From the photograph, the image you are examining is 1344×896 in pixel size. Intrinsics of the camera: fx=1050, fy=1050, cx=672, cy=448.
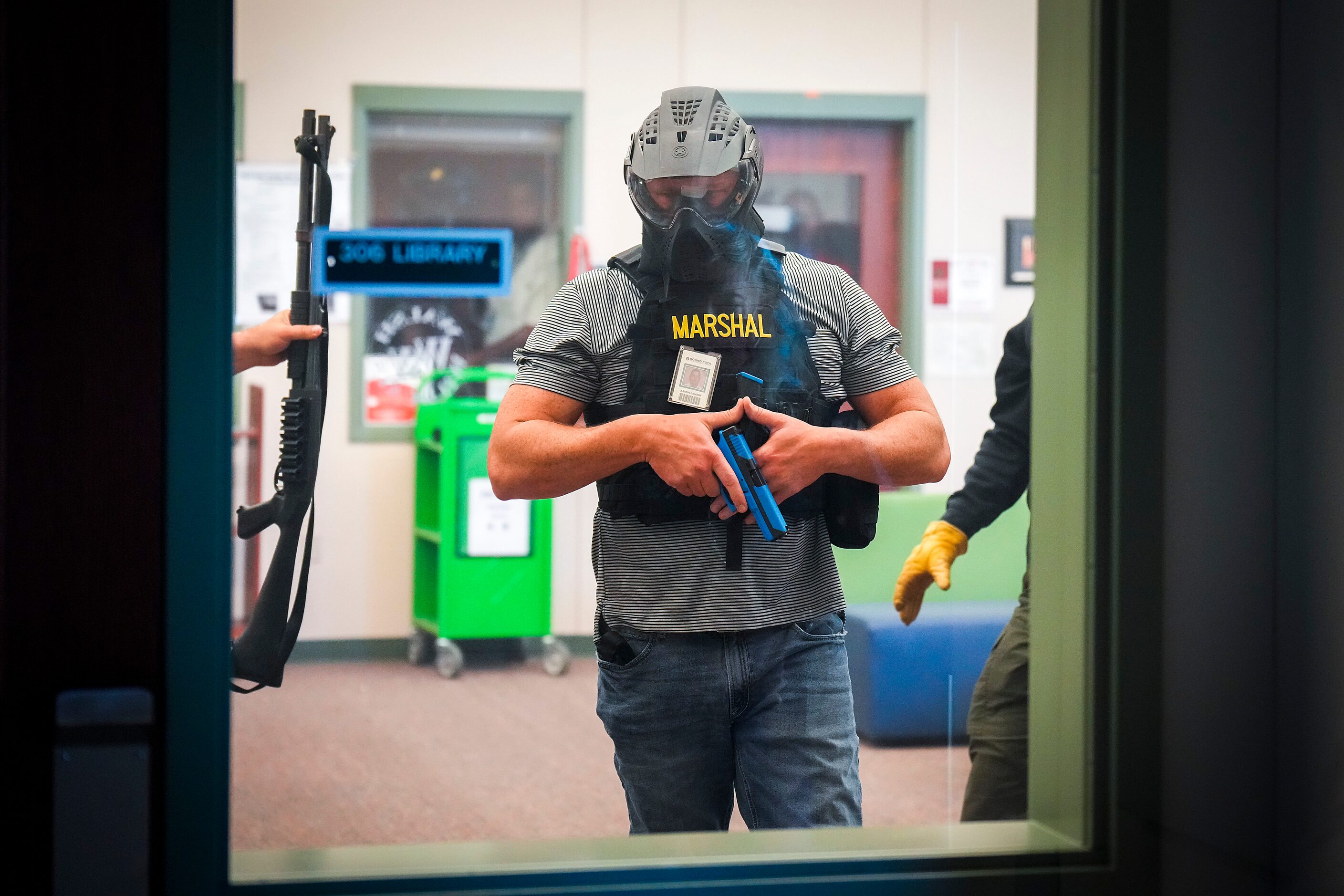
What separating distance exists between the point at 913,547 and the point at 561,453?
17.8 inches

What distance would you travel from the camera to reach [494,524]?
1497 millimetres

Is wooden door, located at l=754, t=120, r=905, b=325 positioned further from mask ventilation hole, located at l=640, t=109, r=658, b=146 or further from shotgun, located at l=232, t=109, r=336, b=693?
shotgun, located at l=232, t=109, r=336, b=693

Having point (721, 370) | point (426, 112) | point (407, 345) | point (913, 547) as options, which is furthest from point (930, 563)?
point (426, 112)

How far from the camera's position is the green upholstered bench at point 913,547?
4.17 ft

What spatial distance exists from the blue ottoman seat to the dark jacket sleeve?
11cm

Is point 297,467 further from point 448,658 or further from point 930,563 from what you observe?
point 930,563

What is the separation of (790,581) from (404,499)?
48 cm

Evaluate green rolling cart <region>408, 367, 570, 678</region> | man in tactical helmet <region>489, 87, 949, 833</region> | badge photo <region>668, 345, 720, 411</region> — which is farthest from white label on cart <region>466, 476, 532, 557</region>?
badge photo <region>668, 345, 720, 411</region>

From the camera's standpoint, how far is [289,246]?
1.11 m

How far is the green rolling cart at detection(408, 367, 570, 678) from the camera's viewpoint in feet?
4.28

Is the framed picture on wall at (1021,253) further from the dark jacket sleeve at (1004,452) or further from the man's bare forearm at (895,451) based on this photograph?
the man's bare forearm at (895,451)

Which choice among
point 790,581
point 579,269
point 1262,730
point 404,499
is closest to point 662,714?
point 790,581

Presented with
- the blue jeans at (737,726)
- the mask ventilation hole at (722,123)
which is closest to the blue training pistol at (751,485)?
the blue jeans at (737,726)

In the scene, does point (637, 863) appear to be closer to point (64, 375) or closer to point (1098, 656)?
point (1098, 656)
